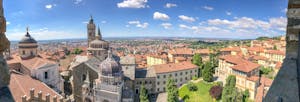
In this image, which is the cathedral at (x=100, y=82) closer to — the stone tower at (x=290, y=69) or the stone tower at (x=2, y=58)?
the stone tower at (x=2, y=58)

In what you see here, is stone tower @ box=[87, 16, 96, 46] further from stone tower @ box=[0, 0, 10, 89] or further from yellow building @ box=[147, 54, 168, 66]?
stone tower @ box=[0, 0, 10, 89]

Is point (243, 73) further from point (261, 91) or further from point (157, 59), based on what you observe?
point (157, 59)

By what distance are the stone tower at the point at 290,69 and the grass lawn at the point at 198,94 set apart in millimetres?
34999

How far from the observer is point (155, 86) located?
146 feet

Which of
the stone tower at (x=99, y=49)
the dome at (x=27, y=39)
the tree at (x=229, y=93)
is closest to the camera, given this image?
the tree at (x=229, y=93)

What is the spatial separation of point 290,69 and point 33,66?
102 feet

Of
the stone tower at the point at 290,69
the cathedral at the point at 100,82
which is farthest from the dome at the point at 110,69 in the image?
the stone tower at the point at 290,69

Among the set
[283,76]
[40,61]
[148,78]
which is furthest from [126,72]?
[283,76]

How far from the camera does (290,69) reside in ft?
12.5

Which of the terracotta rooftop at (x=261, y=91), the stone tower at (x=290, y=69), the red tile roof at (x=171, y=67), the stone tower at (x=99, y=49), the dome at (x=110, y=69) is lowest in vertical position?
the terracotta rooftop at (x=261, y=91)

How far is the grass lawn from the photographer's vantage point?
124 ft

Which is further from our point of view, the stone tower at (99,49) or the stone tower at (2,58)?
the stone tower at (99,49)

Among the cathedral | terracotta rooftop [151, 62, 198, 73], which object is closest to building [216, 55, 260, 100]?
terracotta rooftop [151, 62, 198, 73]

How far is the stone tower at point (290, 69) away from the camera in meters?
3.72
